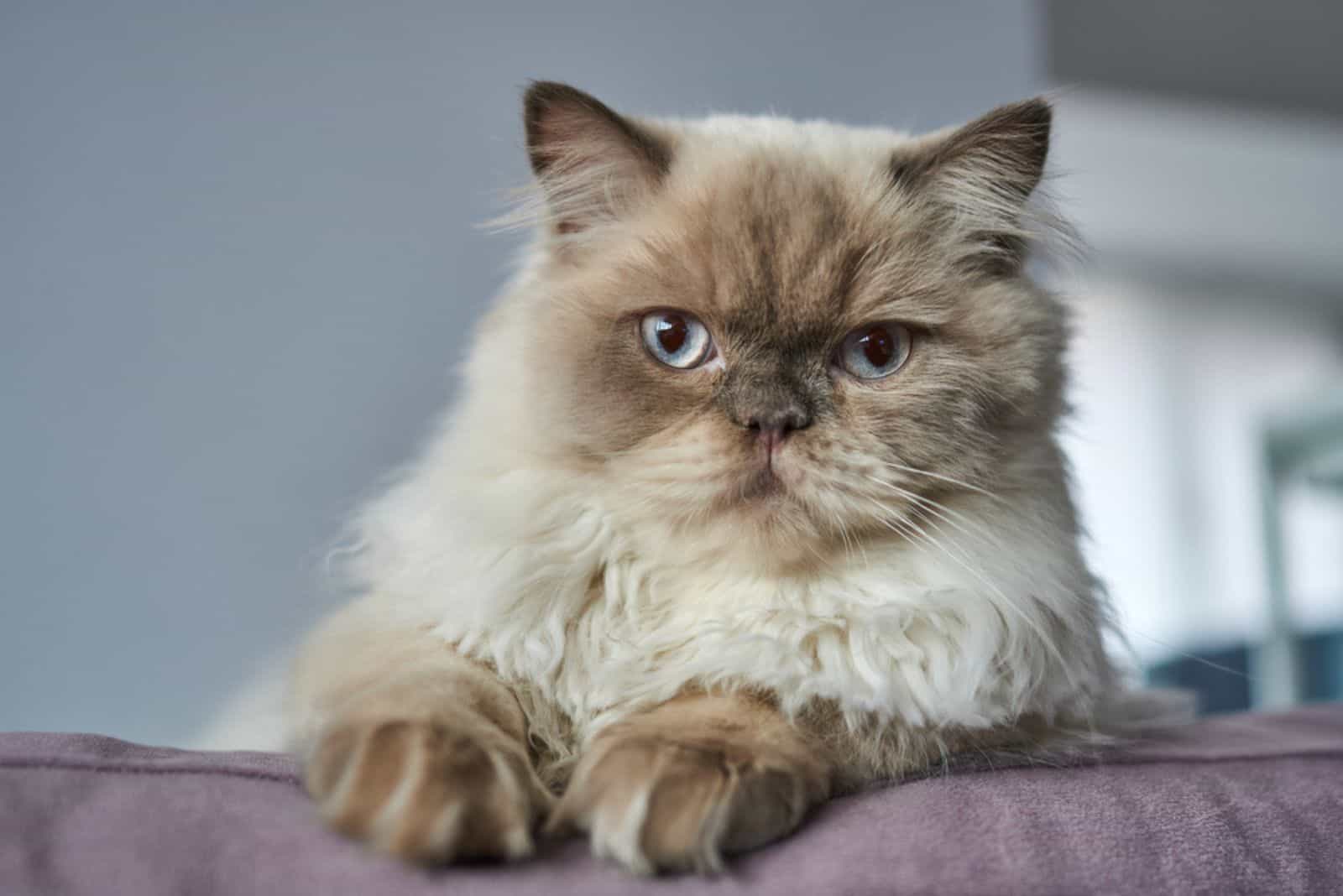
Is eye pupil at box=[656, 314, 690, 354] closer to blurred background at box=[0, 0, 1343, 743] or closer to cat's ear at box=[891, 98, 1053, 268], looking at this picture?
cat's ear at box=[891, 98, 1053, 268]

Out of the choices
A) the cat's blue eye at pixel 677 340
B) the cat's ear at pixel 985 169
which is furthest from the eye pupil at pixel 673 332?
the cat's ear at pixel 985 169

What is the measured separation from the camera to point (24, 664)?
64.0 inches

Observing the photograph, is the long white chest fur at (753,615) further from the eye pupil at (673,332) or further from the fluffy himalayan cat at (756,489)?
the eye pupil at (673,332)

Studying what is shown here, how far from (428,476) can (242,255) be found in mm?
935

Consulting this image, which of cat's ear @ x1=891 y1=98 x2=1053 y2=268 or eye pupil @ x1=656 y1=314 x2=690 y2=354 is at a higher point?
cat's ear @ x1=891 y1=98 x2=1053 y2=268

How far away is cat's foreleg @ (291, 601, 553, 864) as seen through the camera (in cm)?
70

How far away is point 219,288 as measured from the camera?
73.5 inches

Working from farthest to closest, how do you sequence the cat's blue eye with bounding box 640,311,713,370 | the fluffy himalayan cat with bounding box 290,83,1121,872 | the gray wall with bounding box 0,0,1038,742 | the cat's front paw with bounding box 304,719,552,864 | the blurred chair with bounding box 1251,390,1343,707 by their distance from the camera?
the blurred chair with bounding box 1251,390,1343,707
the gray wall with bounding box 0,0,1038,742
the cat's blue eye with bounding box 640,311,713,370
the fluffy himalayan cat with bounding box 290,83,1121,872
the cat's front paw with bounding box 304,719,552,864

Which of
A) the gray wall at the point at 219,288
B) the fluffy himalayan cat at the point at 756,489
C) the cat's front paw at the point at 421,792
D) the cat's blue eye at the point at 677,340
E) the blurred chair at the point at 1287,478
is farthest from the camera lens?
the blurred chair at the point at 1287,478

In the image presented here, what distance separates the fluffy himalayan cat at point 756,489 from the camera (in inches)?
38.7

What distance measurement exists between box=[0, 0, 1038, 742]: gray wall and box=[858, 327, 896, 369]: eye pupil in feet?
1.77

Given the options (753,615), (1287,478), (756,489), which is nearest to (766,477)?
(756,489)

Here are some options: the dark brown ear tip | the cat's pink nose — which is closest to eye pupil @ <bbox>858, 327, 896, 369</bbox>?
the cat's pink nose

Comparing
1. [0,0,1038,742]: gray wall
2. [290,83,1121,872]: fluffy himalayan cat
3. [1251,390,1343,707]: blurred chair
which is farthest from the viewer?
[1251,390,1343,707]: blurred chair
